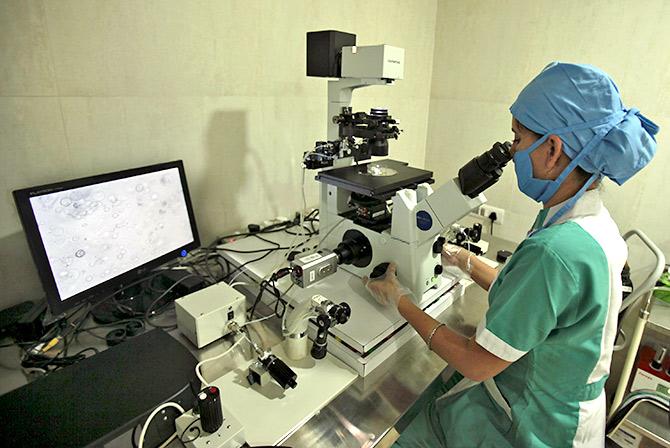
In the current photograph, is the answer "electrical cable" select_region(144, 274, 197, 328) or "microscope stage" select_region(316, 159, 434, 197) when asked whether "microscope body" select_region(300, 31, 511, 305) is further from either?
"electrical cable" select_region(144, 274, 197, 328)

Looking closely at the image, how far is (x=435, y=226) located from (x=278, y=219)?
91 centimetres

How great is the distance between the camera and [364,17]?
188 cm

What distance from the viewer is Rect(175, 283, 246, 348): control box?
97 cm

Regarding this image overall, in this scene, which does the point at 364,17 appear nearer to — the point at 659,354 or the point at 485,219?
the point at 485,219

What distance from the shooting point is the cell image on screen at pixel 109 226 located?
0.95 meters

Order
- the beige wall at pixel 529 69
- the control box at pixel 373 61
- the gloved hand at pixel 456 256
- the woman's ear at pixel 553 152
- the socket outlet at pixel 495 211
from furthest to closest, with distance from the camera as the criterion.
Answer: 1. the socket outlet at pixel 495 211
2. the beige wall at pixel 529 69
3. the gloved hand at pixel 456 256
4. the control box at pixel 373 61
5. the woman's ear at pixel 553 152

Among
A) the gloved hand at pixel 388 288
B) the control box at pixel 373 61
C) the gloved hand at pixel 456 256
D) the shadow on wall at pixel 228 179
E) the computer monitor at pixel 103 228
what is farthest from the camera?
the shadow on wall at pixel 228 179

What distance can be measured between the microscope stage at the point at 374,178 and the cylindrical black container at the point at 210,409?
0.65 m

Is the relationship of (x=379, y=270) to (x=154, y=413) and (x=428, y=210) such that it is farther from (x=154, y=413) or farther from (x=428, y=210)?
(x=154, y=413)

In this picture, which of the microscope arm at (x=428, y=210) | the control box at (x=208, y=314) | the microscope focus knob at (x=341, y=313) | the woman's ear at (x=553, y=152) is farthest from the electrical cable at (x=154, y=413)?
the woman's ear at (x=553, y=152)

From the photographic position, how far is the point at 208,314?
0.97m

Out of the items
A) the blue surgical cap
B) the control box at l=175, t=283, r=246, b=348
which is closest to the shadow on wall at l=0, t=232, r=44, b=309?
the control box at l=175, t=283, r=246, b=348

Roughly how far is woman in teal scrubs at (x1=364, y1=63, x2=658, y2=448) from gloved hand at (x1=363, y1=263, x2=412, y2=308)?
0.47 feet

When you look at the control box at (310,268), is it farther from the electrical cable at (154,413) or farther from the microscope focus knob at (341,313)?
the electrical cable at (154,413)
